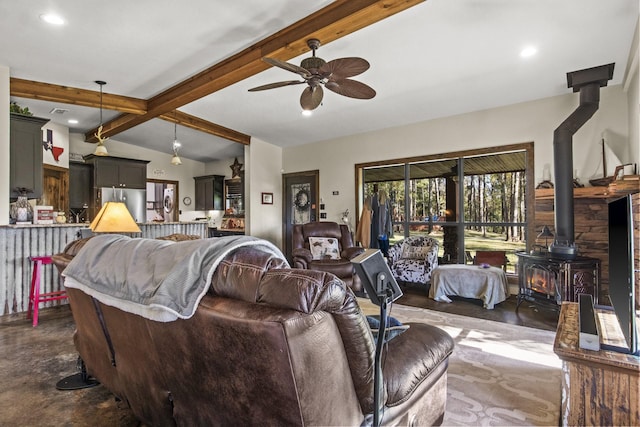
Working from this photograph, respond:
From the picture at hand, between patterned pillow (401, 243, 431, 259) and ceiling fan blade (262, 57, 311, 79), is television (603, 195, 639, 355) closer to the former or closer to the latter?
ceiling fan blade (262, 57, 311, 79)

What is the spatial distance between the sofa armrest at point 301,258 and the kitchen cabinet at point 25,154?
3.52 metres

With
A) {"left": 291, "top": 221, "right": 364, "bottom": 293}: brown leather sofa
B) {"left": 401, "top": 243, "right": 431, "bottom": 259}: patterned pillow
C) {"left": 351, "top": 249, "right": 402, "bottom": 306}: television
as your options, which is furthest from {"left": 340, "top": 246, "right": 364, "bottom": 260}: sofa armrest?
{"left": 351, "top": 249, "right": 402, "bottom": 306}: television

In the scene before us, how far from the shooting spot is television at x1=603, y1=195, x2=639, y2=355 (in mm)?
1335

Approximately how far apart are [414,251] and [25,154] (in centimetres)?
547

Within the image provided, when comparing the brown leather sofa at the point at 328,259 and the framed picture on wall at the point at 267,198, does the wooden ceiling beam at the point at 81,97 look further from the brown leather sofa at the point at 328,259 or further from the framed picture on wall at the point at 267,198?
the brown leather sofa at the point at 328,259

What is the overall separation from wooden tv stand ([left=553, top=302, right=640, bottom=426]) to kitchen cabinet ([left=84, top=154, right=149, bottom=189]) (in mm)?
7825

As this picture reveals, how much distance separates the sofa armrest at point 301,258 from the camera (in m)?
4.70

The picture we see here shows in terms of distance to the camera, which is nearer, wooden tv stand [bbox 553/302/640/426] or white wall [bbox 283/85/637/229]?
wooden tv stand [bbox 553/302/640/426]

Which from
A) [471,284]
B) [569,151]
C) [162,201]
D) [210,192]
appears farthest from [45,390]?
[162,201]

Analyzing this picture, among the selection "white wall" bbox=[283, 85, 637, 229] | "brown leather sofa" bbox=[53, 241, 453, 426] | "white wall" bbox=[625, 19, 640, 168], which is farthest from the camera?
"white wall" bbox=[283, 85, 637, 229]

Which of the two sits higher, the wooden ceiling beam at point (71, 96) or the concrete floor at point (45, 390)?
the wooden ceiling beam at point (71, 96)

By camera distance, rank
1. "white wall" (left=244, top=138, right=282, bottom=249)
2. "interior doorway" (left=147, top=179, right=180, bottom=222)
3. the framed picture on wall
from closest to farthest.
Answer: "white wall" (left=244, top=138, right=282, bottom=249)
the framed picture on wall
"interior doorway" (left=147, top=179, right=180, bottom=222)

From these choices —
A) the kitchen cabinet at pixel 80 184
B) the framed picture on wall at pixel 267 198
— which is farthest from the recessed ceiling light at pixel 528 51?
the kitchen cabinet at pixel 80 184

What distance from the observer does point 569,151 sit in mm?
3686
